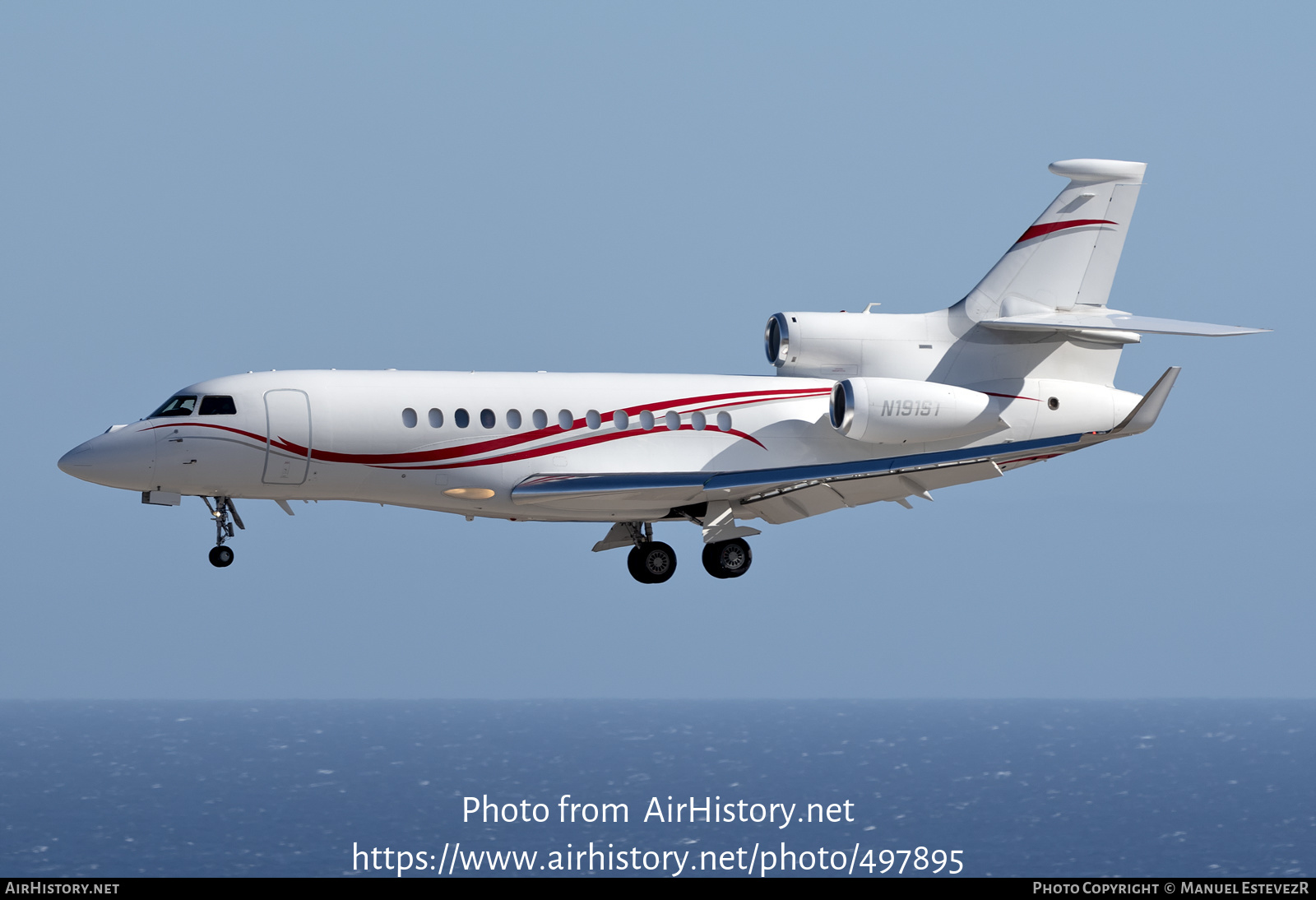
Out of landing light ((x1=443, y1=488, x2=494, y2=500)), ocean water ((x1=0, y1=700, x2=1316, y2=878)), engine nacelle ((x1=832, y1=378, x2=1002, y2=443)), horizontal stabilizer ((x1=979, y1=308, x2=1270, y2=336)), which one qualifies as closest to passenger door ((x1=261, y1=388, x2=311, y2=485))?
landing light ((x1=443, y1=488, x2=494, y2=500))

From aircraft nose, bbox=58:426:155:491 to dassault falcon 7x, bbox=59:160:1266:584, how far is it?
42mm

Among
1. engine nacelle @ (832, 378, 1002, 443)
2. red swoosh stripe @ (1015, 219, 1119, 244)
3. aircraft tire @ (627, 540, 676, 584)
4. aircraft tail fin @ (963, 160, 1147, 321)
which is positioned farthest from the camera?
red swoosh stripe @ (1015, 219, 1119, 244)

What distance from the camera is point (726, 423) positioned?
32938 mm

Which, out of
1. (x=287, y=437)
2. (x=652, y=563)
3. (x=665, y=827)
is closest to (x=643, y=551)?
(x=652, y=563)

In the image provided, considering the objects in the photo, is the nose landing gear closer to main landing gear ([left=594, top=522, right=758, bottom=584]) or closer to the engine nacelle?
main landing gear ([left=594, top=522, right=758, bottom=584])

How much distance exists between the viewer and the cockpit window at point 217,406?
30609 millimetres

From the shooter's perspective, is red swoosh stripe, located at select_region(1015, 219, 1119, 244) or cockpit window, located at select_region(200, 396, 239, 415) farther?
red swoosh stripe, located at select_region(1015, 219, 1119, 244)

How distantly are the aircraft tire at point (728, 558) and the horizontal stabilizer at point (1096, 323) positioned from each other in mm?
6898

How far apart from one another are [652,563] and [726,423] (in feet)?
12.2

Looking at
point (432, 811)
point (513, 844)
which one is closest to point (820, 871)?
point (513, 844)

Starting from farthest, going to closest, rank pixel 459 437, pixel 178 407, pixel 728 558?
pixel 728 558 → pixel 459 437 → pixel 178 407

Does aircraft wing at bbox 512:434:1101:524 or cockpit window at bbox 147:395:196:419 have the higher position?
cockpit window at bbox 147:395:196:419

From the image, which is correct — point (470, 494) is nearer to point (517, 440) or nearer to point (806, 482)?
point (517, 440)

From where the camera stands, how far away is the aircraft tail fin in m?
35.7
